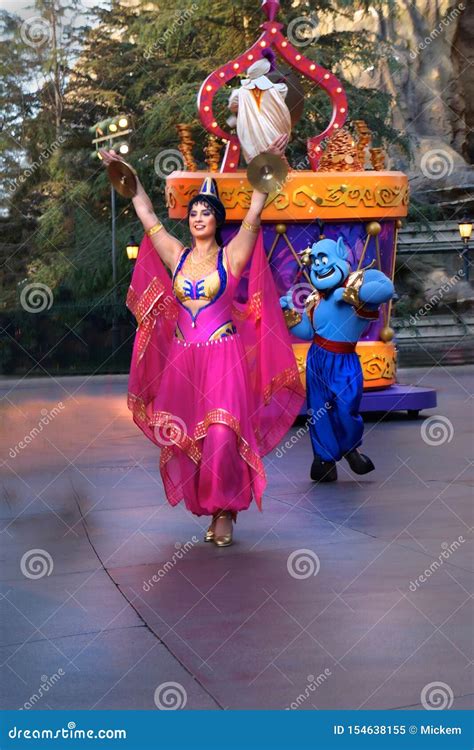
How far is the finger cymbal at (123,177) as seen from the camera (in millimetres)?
6465

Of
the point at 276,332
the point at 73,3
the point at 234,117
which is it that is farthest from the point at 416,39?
the point at 276,332

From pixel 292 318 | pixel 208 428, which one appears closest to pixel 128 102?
pixel 292 318

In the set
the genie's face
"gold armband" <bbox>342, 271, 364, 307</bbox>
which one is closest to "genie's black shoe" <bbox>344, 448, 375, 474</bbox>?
"gold armband" <bbox>342, 271, 364, 307</bbox>

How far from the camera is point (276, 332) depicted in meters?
6.57

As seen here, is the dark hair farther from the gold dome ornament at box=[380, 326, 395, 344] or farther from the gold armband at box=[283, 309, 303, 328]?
the gold dome ornament at box=[380, 326, 395, 344]

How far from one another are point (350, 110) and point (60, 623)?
21477mm

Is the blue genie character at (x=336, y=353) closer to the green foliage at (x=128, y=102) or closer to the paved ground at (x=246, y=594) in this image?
the paved ground at (x=246, y=594)

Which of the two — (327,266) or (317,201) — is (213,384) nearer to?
(327,266)

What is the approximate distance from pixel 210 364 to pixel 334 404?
2.45 m

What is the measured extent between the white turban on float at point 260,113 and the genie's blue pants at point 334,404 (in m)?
3.94

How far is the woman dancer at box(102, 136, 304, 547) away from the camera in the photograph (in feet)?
20.3

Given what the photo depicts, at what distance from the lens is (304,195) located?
12.5 metres

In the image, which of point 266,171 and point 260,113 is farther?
point 260,113

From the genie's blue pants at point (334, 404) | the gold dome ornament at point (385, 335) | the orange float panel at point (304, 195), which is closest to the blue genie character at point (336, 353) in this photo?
the genie's blue pants at point (334, 404)
